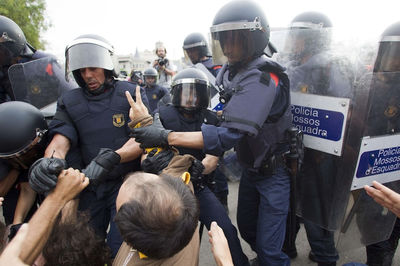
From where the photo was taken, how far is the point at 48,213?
4.14 feet

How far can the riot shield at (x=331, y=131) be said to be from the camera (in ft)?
5.16

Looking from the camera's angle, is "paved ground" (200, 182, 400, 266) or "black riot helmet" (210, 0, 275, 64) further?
"paved ground" (200, 182, 400, 266)

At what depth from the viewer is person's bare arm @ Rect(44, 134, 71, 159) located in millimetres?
1815

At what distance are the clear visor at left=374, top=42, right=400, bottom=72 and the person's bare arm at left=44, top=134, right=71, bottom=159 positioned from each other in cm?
204

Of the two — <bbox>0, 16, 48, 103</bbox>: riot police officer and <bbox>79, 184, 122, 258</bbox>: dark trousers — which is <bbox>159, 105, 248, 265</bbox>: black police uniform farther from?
<bbox>0, 16, 48, 103</bbox>: riot police officer

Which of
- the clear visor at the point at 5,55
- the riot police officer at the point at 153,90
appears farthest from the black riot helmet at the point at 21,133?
the riot police officer at the point at 153,90

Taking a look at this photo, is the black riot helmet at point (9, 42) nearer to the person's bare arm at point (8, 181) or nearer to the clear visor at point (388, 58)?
the person's bare arm at point (8, 181)

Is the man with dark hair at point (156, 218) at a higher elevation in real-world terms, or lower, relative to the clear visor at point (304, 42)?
lower

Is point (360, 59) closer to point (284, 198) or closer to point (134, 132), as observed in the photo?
point (284, 198)

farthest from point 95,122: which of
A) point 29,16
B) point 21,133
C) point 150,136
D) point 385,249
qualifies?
point 29,16

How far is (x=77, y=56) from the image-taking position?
1.92m

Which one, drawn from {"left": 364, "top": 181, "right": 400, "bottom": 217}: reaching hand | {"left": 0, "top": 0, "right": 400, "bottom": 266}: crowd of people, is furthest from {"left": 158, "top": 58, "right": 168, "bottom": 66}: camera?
{"left": 364, "top": 181, "right": 400, "bottom": 217}: reaching hand

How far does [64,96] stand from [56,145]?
39 cm

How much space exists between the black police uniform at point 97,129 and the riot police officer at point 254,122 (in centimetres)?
30
